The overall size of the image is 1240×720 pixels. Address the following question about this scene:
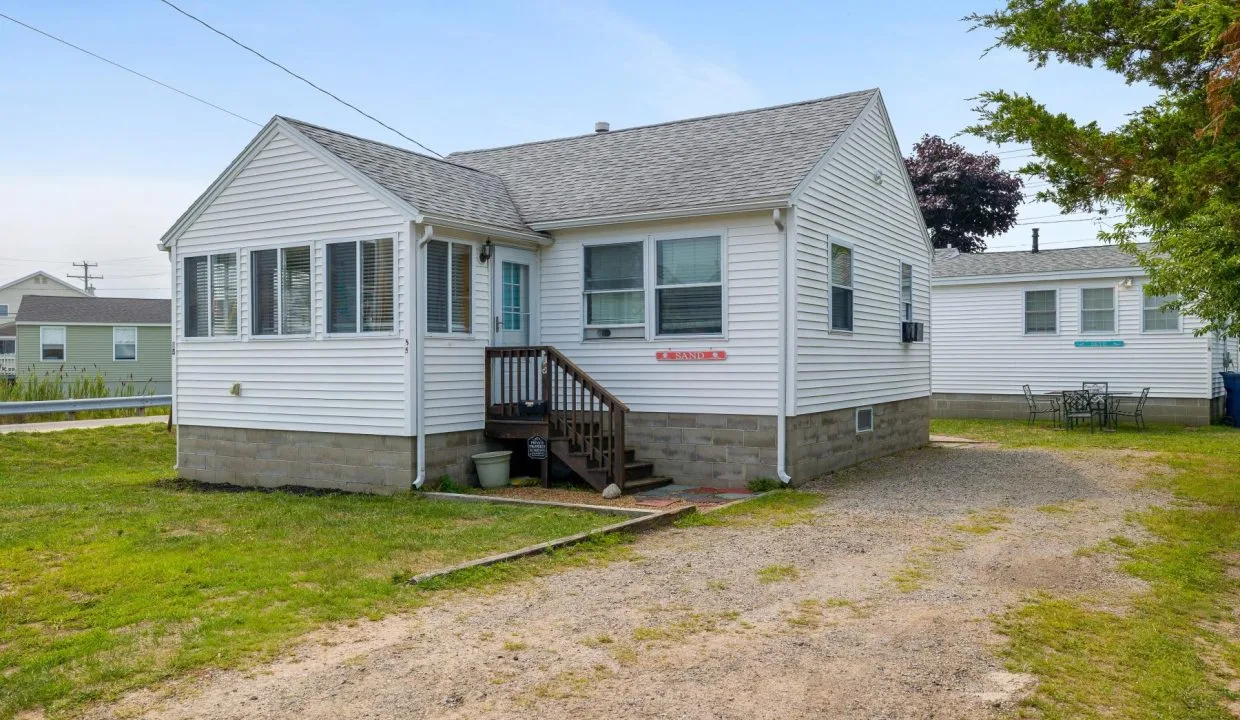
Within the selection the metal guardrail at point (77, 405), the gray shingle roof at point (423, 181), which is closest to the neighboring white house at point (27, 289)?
the metal guardrail at point (77, 405)

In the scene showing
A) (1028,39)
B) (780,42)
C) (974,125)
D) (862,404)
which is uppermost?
(780,42)

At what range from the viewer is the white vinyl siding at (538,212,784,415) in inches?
451

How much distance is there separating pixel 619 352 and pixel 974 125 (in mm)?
5986

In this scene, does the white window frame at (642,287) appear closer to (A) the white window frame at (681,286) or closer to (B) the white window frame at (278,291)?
(A) the white window frame at (681,286)

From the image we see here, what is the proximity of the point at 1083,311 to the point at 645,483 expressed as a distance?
47.7 ft

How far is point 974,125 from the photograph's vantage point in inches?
293

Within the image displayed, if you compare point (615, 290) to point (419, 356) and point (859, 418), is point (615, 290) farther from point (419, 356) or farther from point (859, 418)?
point (859, 418)

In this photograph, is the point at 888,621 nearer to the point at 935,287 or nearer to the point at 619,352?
the point at 619,352

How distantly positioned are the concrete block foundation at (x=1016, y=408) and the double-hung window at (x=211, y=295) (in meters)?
→ 17.1

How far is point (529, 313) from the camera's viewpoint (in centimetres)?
1301

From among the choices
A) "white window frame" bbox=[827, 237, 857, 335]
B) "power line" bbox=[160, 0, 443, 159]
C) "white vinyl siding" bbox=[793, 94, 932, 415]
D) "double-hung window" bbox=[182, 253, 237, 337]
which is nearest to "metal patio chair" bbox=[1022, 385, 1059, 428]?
"white vinyl siding" bbox=[793, 94, 932, 415]

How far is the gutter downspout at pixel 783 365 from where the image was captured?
11.3 metres

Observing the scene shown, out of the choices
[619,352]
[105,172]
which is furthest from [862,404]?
[105,172]

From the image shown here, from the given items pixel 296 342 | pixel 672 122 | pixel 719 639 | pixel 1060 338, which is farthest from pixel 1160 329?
pixel 719 639
